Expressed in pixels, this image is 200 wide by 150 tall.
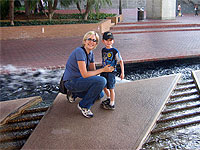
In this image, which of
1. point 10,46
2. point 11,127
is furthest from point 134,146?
point 10,46

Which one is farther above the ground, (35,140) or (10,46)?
(10,46)

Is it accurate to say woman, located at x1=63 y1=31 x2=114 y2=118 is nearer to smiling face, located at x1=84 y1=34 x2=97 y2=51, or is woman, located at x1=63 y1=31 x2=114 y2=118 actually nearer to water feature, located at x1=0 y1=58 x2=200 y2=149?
smiling face, located at x1=84 y1=34 x2=97 y2=51

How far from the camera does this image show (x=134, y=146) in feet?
9.80

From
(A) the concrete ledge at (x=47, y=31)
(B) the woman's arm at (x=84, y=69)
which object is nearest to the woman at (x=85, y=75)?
(B) the woman's arm at (x=84, y=69)

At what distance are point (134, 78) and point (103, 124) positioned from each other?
3054mm

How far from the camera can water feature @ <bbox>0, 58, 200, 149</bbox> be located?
3338 mm

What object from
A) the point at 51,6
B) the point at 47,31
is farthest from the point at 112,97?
the point at 51,6

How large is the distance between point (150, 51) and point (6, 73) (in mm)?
4806

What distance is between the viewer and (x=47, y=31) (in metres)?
13.6

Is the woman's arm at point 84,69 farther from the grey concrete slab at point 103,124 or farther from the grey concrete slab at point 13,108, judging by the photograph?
the grey concrete slab at point 13,108

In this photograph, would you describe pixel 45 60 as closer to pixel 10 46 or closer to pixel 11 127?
pixel 10 46

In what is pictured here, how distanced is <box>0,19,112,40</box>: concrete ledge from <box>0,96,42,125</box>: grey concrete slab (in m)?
9.84

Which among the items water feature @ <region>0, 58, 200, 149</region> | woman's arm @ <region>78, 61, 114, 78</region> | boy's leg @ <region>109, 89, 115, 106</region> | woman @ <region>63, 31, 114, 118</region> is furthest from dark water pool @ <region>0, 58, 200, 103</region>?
woman's arm @ <region>78, 61, 114, 78</region>

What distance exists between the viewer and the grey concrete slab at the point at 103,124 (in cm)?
303
